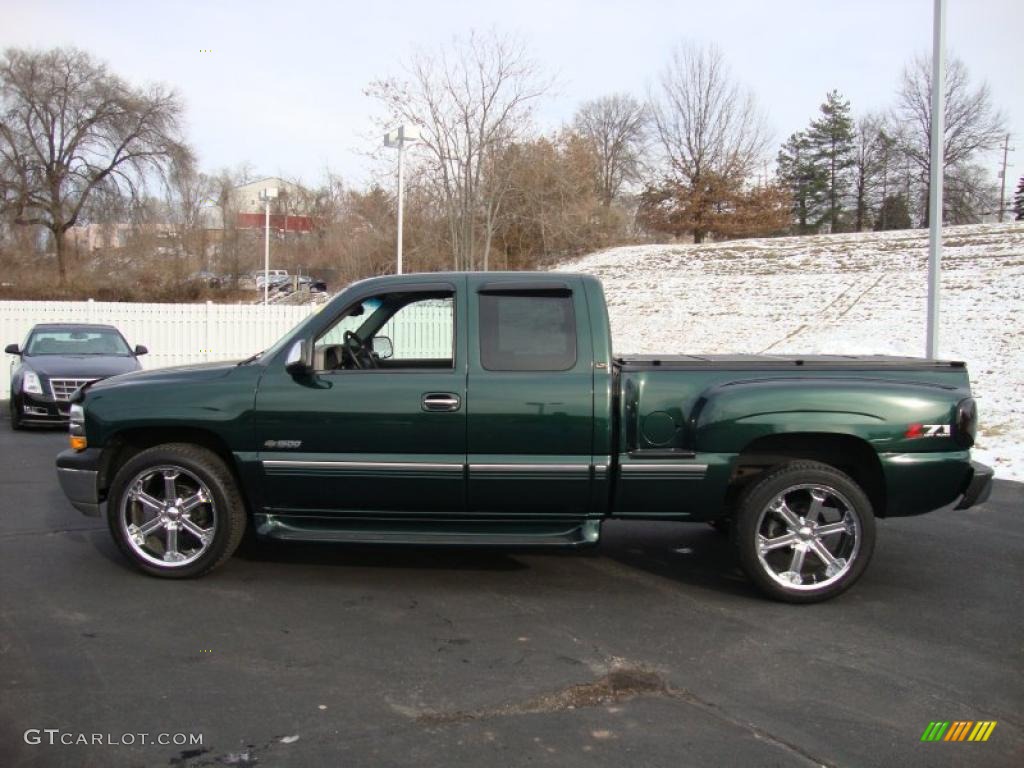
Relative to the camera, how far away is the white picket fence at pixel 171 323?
16953 mm

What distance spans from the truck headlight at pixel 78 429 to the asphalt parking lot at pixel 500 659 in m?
0.82

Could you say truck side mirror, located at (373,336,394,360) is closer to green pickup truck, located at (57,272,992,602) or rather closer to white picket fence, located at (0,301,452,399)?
green pickup truck, located at (57,272,992,602)

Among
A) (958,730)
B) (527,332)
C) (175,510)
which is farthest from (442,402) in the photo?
(958,730)

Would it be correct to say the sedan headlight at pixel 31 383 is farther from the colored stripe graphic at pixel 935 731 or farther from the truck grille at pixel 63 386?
the colored stripe graphic at pixel 935 731

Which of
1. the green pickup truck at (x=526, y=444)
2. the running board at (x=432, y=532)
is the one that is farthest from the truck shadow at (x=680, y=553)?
the running board at (x=432, y=532)

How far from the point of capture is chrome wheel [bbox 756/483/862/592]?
4938mm

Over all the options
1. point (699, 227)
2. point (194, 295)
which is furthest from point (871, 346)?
point (194, 295)

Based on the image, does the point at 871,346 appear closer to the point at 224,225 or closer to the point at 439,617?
the point at 439,617

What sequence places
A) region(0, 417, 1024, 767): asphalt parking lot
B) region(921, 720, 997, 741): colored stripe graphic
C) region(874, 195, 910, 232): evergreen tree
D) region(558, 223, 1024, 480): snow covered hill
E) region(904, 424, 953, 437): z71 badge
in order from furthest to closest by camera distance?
1. region(874, 195, 910, 232): evergreen tree
2. region(558, 223, 1024, 480): snow covered hill
3. region(904, 424, 953, 437): z71 badge
4. region(921, 720, 997, 741): colored stripe graphic
5. region(0, 417, 1024, 767): asphalt parking lot

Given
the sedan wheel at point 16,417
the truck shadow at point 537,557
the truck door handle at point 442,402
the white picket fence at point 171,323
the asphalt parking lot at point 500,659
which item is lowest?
the asphalt parking lot at point 500,659

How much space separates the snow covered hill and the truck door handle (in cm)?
781

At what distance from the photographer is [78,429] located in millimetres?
5332

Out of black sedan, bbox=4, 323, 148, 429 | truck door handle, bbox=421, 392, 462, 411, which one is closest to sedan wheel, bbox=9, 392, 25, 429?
black sedan, bbox=4, 323, 148, 429

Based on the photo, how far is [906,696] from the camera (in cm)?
380
